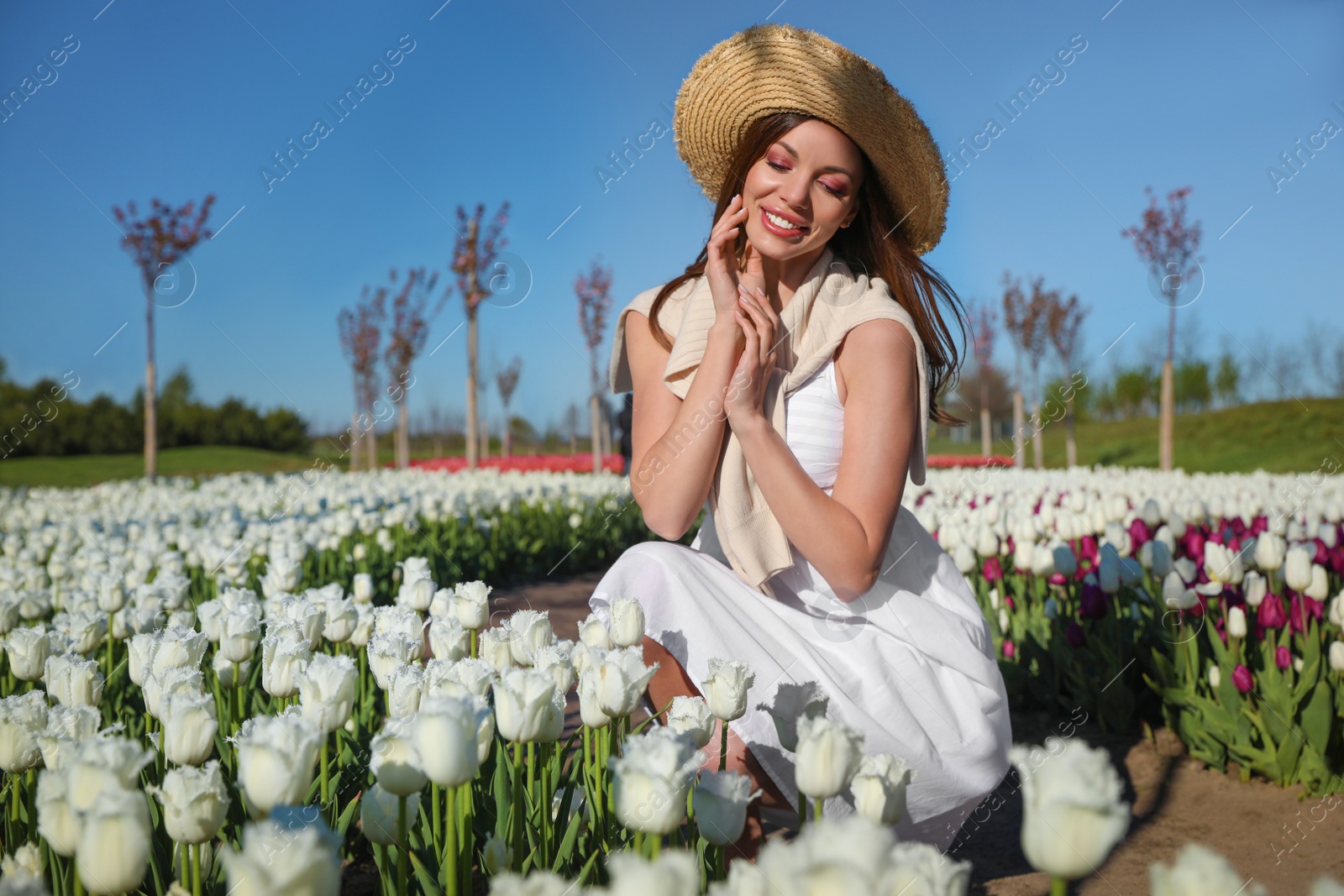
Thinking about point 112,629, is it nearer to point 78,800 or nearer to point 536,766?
point 536,766

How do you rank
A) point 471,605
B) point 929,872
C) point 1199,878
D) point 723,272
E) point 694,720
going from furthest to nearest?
point 723,272 → point 471,605 → point 694,720 → point 929,872 → point 1199,878

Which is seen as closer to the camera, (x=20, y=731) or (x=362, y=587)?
(x=20, y=731)

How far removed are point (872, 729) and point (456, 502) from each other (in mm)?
4805

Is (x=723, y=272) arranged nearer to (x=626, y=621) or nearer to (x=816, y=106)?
(x=816, y=106)

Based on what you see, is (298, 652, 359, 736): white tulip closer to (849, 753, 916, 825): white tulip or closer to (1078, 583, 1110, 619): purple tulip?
(849, 753, 916, 825): white tulip

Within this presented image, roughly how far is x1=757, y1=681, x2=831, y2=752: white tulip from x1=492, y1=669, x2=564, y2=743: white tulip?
399 mm

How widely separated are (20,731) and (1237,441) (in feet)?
86.3

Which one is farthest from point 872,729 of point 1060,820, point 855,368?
point 1060,820

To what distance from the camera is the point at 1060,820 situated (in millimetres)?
686

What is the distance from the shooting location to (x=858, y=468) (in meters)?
2.05

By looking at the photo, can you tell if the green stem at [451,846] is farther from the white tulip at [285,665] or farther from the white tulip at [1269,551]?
the white tulip at [1269,551]

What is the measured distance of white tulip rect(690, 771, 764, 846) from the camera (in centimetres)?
104

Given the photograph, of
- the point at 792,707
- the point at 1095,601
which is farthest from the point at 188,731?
the point at 1095,601

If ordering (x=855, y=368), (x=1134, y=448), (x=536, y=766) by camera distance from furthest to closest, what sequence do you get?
(x=1134, y=448) → (x=855, y=368) → (x=536, y=766)
